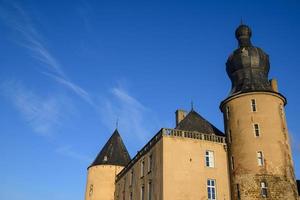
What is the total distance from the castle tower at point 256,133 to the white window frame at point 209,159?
1.43 meters

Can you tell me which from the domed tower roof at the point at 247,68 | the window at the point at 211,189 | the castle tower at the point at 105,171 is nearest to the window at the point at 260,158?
the window at the point at 211,189

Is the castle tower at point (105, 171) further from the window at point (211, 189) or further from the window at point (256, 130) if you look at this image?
the window at point (256, 130)

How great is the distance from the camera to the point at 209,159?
28.0m

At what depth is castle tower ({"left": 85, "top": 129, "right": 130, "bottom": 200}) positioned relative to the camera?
1586 inches

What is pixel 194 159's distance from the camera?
89.7 ft

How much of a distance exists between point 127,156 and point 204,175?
18481 mm

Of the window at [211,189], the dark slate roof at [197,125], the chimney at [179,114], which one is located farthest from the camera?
the chimney at [179,114]

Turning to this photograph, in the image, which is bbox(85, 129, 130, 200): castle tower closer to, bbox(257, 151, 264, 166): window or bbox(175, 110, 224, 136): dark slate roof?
bbox(175, 110, 224, 136): dark slate roof

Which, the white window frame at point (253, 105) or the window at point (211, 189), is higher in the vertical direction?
the white window frame at point (253, 105)

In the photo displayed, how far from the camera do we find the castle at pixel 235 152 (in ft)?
84.7

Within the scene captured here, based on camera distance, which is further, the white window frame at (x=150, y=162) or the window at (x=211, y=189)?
the white window frame at (x=150, y=162)

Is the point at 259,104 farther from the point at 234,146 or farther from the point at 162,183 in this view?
the point at 162,183

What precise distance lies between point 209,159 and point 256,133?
4110 mm

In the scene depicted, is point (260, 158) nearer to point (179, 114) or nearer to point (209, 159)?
point (209, 159)
